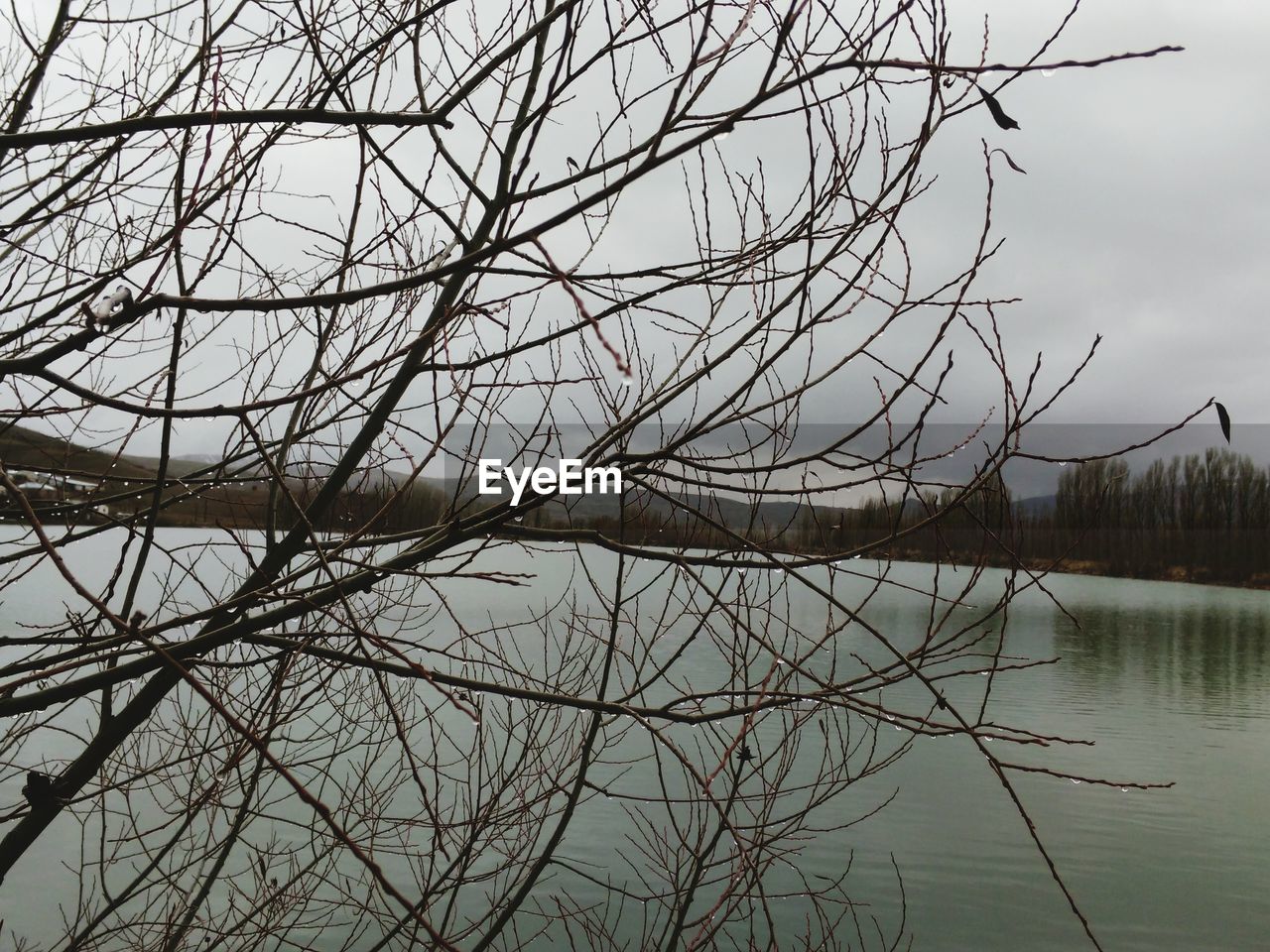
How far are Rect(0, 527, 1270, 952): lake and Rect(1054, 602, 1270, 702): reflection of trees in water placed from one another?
0.43 feet

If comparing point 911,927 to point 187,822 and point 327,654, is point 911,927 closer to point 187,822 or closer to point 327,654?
point 187,822

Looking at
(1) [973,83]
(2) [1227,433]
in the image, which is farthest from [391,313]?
(2) [1227,433]

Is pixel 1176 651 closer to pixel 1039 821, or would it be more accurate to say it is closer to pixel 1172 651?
pixel 1172 651

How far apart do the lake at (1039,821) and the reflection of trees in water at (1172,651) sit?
0.43 feet

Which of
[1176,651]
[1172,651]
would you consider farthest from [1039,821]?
[1176,651]

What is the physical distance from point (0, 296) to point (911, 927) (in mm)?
11294

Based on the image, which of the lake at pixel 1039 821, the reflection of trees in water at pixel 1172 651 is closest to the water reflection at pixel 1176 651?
the reflection of trees in water at pixel 1172 651

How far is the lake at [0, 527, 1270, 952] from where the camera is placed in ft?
35.5

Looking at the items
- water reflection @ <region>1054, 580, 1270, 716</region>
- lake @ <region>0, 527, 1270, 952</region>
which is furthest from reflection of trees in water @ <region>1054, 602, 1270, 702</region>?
lake @ <region>0, 527, 1270, 952</region>

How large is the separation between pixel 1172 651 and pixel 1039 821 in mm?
16556

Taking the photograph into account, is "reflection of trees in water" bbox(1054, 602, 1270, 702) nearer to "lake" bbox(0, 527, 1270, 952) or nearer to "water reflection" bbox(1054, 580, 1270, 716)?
"water reflection" bbox(1054, 580, 1270, 716)

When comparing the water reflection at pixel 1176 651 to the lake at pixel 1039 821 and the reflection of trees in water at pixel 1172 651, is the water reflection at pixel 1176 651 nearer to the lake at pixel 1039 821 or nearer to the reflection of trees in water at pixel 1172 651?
the reflection of trees in water at pixel 1172 651

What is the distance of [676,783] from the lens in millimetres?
13297

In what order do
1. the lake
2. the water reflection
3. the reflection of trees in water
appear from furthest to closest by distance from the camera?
the reflection of trees in water → the water reflection → the lake
